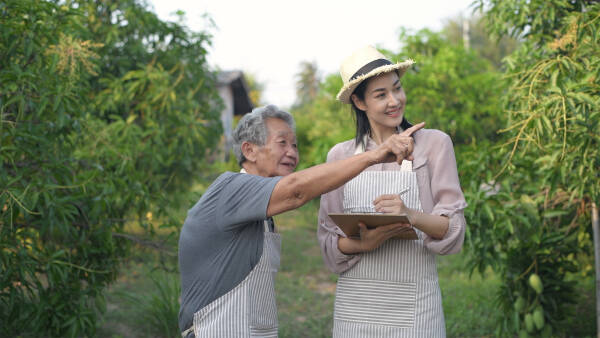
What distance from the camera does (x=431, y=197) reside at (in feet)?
8.46

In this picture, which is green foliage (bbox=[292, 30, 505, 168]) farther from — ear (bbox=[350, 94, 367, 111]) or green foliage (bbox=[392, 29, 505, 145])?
ear (bbox=[350, 94, 367, 111])

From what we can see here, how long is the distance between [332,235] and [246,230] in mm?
535

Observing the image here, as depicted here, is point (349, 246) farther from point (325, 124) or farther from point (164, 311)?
point (325, 124)

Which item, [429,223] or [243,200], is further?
[429,223]

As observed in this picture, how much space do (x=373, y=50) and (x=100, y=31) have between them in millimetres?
4968

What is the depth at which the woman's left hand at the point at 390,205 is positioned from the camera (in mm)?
2318

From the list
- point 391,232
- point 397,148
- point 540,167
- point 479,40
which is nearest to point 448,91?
point 540,167

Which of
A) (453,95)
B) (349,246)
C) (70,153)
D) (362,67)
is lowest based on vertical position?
(349,246)

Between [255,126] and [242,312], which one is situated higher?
[255,126]

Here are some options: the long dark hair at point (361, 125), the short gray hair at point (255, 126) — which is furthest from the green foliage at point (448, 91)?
the short gray hair at point (255, 126)

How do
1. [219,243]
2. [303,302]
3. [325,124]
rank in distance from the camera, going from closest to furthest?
[219,243] → [303,302] → [325,124]

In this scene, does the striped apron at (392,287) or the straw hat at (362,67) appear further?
the straw hat at (362,67)

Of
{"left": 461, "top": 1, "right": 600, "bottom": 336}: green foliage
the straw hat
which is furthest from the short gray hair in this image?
{"left": 461, "top": 1, "right": 600, "bottom": 336}: green foliage

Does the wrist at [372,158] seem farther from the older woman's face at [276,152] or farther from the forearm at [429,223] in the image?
the older woman's face at [276,152]
